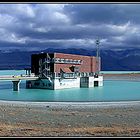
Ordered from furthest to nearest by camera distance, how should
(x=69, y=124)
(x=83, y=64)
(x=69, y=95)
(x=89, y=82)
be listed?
(x=83, y=64) < (x=89, y=82) < (x=69, y=95) < (x=69, y=124)

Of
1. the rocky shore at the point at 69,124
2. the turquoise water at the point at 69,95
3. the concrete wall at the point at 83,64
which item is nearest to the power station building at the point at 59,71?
the concrete wall at the point at 83,64

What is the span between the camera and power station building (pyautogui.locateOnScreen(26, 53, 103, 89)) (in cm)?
7081

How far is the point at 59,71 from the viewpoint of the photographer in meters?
72.4

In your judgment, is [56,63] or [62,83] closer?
[56,63]

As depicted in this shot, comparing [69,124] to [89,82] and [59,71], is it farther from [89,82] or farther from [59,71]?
[89,82]

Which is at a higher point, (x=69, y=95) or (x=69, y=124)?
(x=69, y=124)

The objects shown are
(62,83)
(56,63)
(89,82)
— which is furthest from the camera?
(89,82)

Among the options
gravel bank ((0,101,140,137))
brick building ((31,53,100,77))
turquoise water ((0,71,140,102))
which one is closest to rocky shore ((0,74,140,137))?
Answer: gravel bank ((0,101,140,137))

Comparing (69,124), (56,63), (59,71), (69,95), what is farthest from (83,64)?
(69,124)

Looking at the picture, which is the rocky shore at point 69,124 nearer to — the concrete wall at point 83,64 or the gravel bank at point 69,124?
the gravel bank at point 69,124

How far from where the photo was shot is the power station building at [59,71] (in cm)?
7081

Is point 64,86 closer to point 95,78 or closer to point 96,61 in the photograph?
point 95,78

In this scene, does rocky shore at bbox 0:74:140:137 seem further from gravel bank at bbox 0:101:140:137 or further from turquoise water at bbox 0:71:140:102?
turquoise water at bbox 0:71:140:102

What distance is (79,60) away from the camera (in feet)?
267
